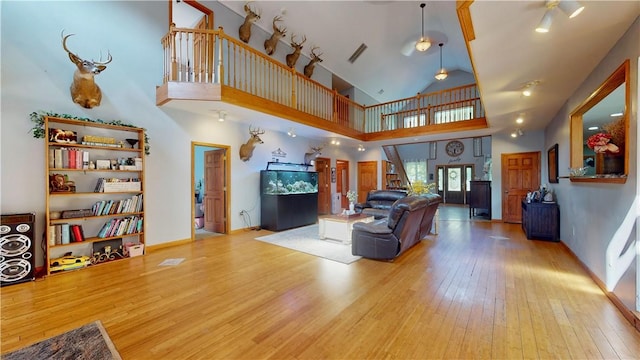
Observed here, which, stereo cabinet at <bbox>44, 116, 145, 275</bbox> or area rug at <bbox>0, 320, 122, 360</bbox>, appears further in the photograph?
stereo cabinet at <bbox>44, 116, 145, 275</bbox>

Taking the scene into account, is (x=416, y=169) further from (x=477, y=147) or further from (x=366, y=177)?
(x=366, y=177)

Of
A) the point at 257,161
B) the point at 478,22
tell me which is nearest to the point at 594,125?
the point at 478,22

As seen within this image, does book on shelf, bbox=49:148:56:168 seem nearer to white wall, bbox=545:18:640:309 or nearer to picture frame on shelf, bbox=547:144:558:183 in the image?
white wall, bbox=545:18:640:309

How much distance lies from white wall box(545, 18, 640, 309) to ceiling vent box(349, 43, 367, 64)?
5.33 m

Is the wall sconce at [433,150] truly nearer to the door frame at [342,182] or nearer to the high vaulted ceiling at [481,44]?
the high vaulted ceiling at [481,44]

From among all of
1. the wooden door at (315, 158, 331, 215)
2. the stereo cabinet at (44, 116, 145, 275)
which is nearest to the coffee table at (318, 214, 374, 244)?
the stereo cabinet at (44, 116, 145, 275)

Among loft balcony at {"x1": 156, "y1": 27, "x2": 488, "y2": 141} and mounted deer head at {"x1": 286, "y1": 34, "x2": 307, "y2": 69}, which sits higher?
mounted deer head at {"x1": 286, "y1": 34, "x2": 307, "y2": 69}

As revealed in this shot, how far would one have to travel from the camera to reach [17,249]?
10.2ft

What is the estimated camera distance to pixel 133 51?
4336 millimetres

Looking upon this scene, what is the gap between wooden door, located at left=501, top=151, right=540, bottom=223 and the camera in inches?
273

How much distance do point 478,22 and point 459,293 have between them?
8.82 feet

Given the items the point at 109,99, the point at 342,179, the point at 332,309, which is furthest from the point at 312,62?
the point at 332,309

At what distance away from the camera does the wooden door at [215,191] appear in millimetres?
5995

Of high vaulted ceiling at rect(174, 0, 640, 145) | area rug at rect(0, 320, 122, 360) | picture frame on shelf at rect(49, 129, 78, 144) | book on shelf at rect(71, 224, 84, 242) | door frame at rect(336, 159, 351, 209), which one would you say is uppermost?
high vaulted ceiling at rect(174, 0, 640, 145)
